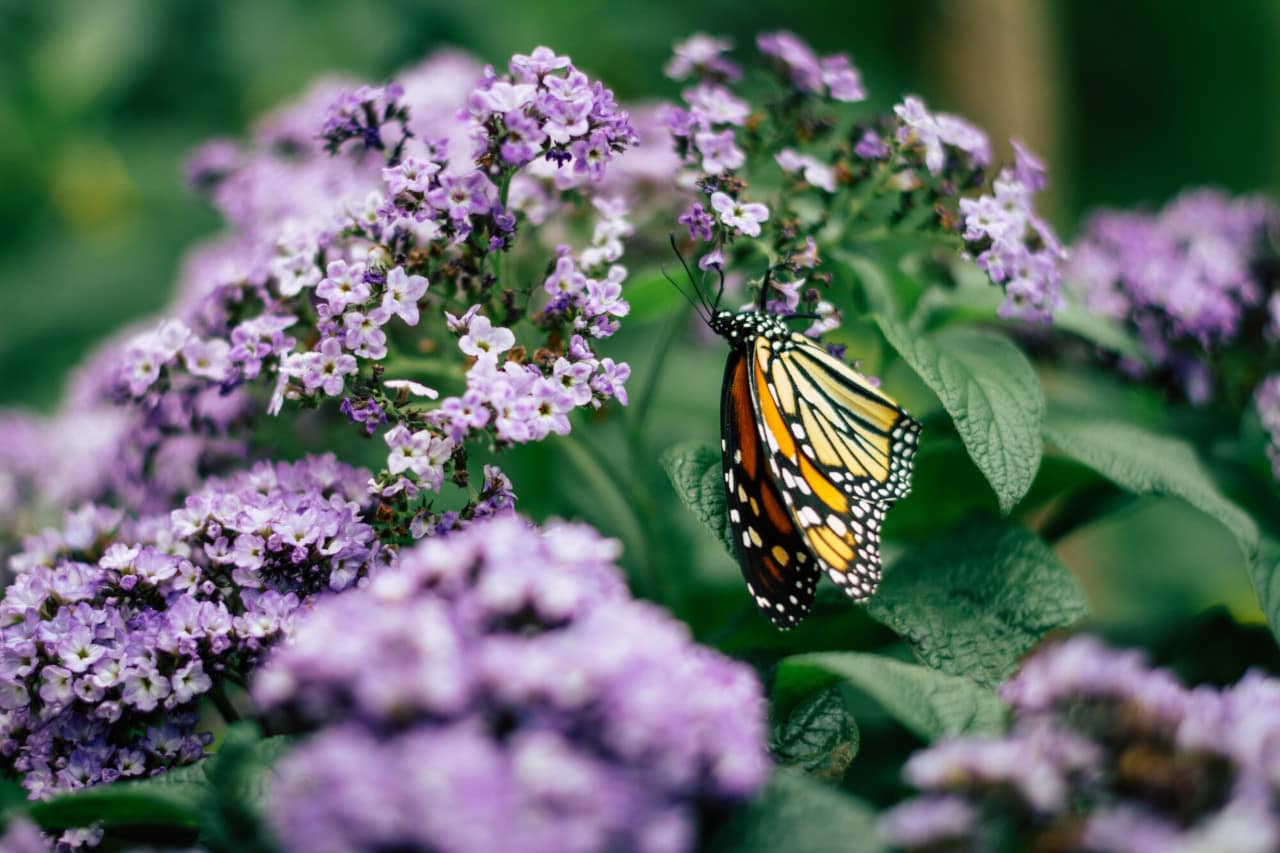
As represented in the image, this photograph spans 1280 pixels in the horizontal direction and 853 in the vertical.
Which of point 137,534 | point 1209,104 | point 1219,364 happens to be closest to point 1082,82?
point 1209,104

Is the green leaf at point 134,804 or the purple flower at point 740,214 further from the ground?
the purple flower at point 740,214

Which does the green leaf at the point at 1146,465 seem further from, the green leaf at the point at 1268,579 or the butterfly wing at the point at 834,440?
the butterfly wing at the point at 834,440

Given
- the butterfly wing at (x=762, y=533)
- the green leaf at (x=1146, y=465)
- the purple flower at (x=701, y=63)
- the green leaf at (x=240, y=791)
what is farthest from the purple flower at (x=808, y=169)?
the green leaf at (x=240, y=791)

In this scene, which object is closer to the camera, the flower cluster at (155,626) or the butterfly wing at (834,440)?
the flower cluster at (155,626)

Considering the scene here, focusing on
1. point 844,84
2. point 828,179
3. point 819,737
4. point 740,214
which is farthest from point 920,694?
point 844,84

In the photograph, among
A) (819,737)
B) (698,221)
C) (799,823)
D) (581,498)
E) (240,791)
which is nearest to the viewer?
(799,823)

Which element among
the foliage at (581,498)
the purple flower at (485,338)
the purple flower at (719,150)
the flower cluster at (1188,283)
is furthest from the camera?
the flower cluster at (1188,283)

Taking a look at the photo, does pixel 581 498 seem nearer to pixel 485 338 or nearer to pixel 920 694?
pixel 485 338
